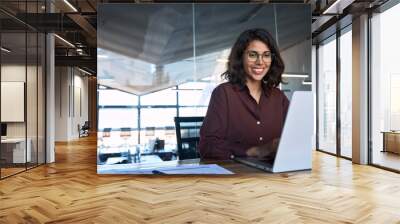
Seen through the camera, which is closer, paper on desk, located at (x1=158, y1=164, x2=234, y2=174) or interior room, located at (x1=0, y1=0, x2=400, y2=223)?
interior room, located at (x1=0, y1=0, x2=400, y2=223)

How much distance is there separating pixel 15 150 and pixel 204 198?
4.20 meters

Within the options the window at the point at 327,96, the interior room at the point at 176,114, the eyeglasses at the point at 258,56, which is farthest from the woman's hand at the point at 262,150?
the window at the point at 327,96

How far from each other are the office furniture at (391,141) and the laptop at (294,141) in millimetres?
1961

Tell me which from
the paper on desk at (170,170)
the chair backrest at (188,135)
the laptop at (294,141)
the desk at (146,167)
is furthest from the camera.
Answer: the paper on desk at (170,170)

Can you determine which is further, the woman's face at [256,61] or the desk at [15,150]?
the desk at [15,150]

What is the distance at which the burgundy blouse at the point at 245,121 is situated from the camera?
5387 millimetres

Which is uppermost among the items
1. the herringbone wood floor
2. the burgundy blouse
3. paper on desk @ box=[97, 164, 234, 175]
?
the burgundy blouse

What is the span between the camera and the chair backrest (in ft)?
20.5

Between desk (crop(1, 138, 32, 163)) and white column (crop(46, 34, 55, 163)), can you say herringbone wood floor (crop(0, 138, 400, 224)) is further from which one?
white column (crop(46, 34, 55, 163))

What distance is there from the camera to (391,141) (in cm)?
725

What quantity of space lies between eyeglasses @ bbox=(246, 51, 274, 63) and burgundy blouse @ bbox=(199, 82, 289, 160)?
420mm

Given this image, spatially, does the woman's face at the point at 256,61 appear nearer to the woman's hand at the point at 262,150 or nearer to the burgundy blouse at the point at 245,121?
the burgundy blouse at the point at 245,121

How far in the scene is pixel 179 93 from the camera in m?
6.38

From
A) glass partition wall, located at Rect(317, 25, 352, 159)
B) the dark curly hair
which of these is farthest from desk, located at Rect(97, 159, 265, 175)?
glass partition wall, located at Rect(317, 25, 352, 159)
